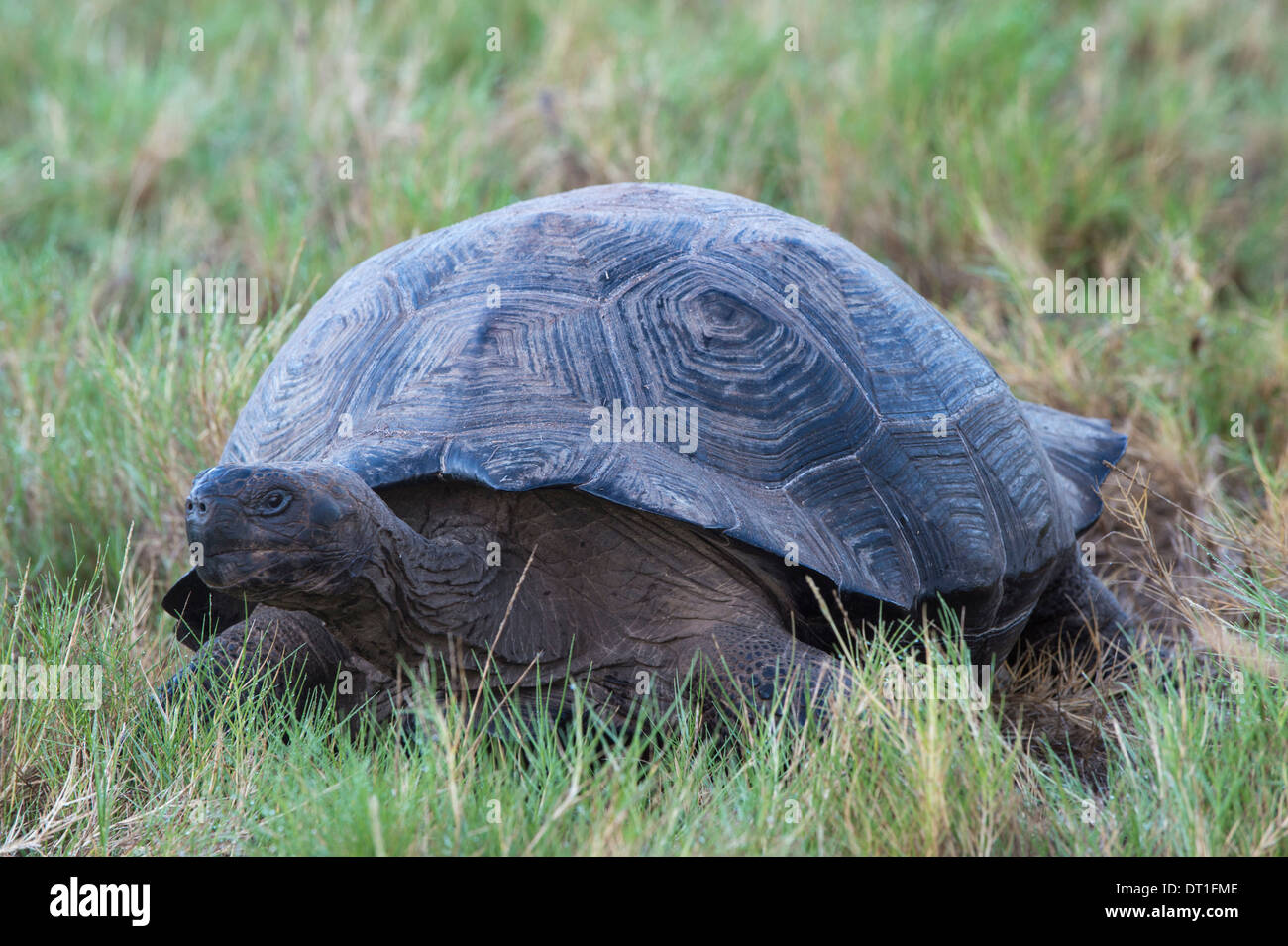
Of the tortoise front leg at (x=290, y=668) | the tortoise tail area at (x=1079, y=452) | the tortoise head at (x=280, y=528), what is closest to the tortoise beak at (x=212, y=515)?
the tortoise head at (x=280, y=528)

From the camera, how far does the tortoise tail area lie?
13.0ft

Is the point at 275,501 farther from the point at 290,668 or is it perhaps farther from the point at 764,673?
the point at 764,673

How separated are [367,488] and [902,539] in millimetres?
1261

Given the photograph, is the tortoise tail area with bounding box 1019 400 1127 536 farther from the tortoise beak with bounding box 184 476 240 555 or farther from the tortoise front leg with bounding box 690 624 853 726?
the tortoise beak with bounding box 184 476 240 555

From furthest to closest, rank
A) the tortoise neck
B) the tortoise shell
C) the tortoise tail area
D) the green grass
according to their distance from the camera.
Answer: the tortoise tail area, the tortoise shell, the tortoise neck, the green grass

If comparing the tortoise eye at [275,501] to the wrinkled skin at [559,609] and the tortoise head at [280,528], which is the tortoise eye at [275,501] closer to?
the tortoise head at [280,528]

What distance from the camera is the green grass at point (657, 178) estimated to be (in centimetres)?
255

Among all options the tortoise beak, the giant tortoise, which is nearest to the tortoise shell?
the giant tortoise

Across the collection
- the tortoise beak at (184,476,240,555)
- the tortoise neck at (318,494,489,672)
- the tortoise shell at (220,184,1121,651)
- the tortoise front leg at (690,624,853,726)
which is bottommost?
the tortoise front leg at (690,624,853,726)

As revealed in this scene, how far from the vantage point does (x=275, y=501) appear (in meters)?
2.65

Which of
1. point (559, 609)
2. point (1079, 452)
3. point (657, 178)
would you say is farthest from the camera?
point (657, 178)

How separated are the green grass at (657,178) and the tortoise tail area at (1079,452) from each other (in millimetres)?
191

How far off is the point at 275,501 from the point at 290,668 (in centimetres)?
65

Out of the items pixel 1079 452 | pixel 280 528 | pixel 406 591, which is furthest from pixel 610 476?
pixel 1079 452
